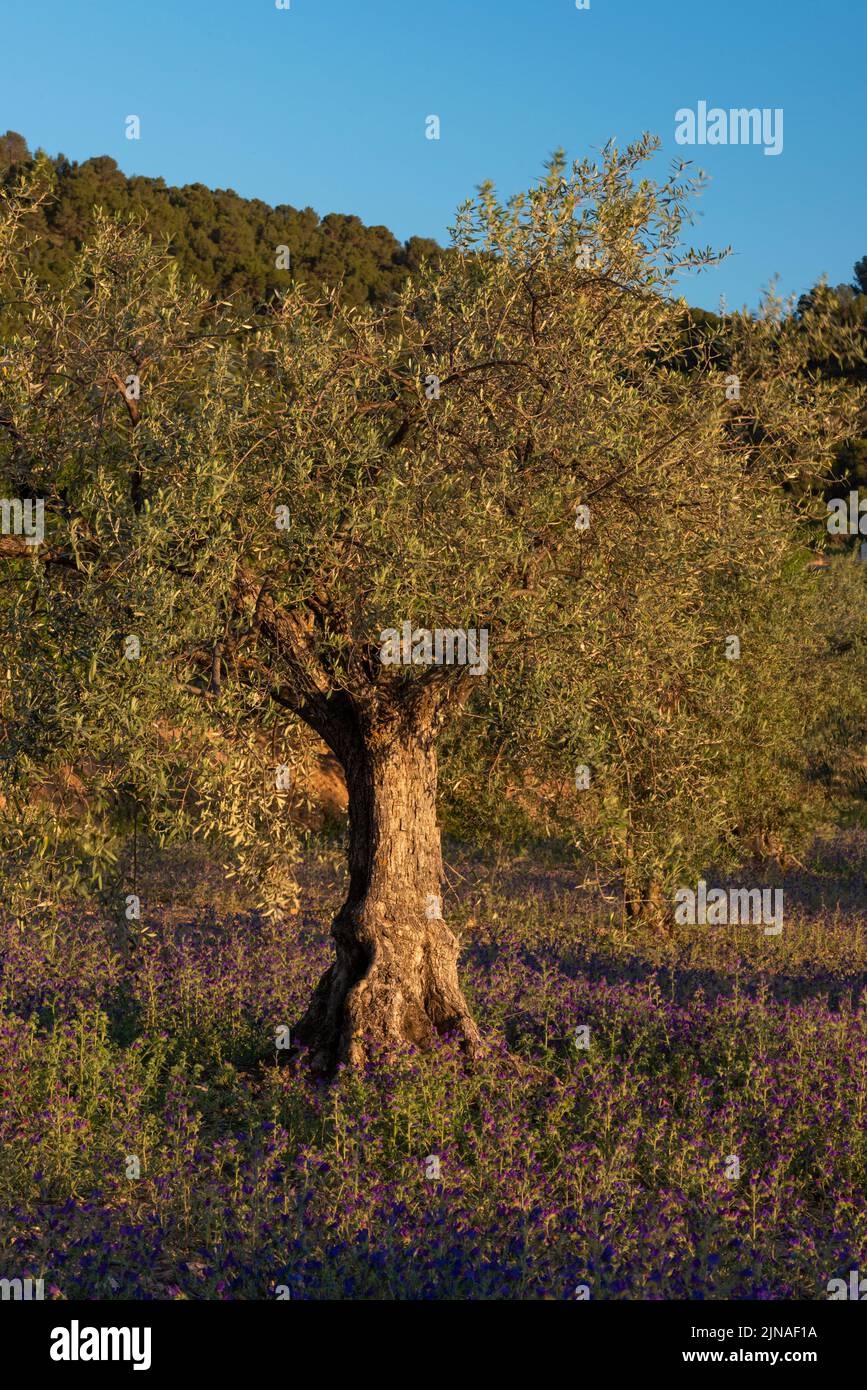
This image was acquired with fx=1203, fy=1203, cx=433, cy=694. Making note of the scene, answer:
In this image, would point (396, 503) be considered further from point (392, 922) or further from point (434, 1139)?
point (434, 1139)

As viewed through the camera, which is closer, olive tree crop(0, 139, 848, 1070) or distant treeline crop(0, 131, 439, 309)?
olive tree crop(0, 139, 848, 1070)

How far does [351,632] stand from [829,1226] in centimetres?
519

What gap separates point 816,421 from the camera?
9875mm

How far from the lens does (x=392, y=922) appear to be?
10445 millimetres

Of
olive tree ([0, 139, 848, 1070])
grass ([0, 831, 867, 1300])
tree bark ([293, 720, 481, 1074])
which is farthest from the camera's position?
tree bark ([293, 720, 481, 1074])

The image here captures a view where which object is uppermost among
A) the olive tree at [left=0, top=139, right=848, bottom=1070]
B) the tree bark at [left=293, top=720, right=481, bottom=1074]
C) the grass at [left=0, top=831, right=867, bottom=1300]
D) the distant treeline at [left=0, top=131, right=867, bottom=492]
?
the distant treeline at [left=0, top=131, right=867, bottom=492]

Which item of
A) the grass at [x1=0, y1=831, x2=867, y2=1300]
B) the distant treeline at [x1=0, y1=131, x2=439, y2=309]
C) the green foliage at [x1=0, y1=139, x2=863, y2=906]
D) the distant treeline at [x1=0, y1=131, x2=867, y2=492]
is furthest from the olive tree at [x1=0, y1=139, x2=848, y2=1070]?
the distant treeline at [x1=0, y1=131, x2=439, y2=309]

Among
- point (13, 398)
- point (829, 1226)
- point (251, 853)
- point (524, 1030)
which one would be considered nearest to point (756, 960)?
point (524, 1030)

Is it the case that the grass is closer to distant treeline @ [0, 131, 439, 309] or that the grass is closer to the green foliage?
the green foliage

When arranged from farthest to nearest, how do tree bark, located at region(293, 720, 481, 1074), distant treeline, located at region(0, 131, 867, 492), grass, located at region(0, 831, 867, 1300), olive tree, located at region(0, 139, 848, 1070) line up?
1. distant treeline, located at region(0, 131, 867, 492)
2. tree bark, located at region(293, 720, 481, 1074)
3. olive tree, located at region(0, 139, 848, 1070)
4. grass, located at region(0, 831, 867, 1300)

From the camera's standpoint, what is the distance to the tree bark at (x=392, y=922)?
10281mm

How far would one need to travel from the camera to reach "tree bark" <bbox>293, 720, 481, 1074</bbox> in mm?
10281

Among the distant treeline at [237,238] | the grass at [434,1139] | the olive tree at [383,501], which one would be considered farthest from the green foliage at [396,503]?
the distant treeline at [237,238]

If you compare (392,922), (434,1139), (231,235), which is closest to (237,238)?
(231,235)
